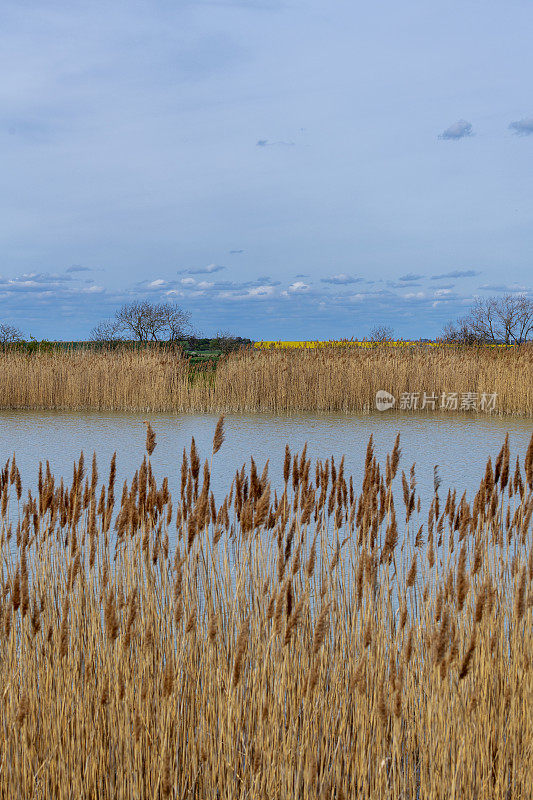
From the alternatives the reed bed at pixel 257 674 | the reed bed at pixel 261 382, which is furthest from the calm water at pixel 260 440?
the reed bed at pixel 257 674

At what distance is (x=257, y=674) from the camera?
78.1 inches

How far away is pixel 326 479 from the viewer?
8.15 feet

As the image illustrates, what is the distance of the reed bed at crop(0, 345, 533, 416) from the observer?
1245 centimetres

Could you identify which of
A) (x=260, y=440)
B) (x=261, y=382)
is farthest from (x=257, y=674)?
(x=261, y=382)

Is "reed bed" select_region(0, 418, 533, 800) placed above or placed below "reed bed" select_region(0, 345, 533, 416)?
below

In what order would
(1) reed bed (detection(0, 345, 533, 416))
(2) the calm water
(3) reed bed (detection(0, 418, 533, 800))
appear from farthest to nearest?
(1) reed bed (detection(0, 345, 533, 416)) < (2) the calm water < (3) reed bed (detection(0, 418, 533, 800))

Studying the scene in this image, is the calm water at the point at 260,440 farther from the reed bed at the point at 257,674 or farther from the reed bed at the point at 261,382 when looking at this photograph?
the reed bed at the point at 257,674

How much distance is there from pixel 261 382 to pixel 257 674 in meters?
10.6

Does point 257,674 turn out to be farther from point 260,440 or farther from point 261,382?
point 261,382

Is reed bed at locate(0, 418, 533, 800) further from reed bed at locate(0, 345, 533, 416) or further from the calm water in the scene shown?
reed bed at locate(0, 345, 533, 416)

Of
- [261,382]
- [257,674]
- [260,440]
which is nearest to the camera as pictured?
[257,674]

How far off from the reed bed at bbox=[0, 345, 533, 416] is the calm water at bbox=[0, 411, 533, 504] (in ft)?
1.87

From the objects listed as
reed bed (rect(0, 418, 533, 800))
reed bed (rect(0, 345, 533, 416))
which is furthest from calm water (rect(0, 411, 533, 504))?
reed bed (rect(0, 418, 533, 800))

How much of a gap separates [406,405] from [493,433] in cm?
289
